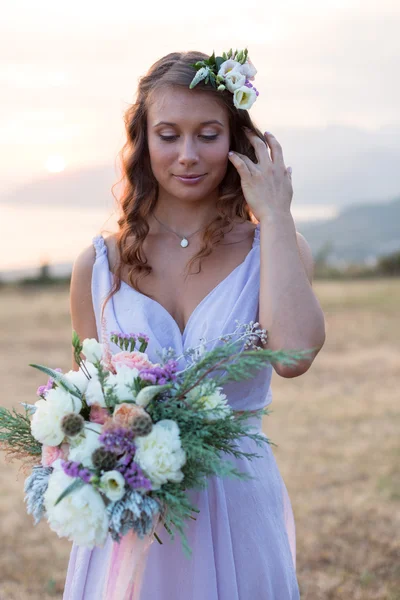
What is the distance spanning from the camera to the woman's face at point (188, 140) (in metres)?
2.60

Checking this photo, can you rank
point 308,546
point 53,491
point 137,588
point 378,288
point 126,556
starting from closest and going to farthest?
point 53,491
point 126,556
point 137,588
point 308,546
point 378,288

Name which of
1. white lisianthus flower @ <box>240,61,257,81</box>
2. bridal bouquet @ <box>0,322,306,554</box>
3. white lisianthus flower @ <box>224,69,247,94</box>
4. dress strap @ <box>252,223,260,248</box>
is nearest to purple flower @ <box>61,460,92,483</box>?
bridal bouquet @ <box>0,322,306,554</box>

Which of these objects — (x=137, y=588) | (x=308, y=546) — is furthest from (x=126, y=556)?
(x=308, y=546)

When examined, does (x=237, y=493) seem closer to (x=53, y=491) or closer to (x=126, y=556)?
(x=126, y=556)

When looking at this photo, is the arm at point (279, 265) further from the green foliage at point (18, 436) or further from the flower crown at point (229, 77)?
the green foliage at point (18, 436)

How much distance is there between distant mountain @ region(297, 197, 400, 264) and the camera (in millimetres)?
27359

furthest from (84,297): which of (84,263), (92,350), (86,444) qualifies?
(86,444)

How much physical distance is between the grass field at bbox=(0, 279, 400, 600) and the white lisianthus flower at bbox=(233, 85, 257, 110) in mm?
1498

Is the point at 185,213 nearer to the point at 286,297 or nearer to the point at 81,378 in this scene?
the point at 286,297

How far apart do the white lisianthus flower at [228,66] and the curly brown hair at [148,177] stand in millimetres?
66

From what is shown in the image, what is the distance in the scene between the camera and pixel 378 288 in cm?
2141

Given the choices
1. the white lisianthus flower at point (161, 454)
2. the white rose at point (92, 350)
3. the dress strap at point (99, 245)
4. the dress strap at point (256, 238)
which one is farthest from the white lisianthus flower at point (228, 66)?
the white lisianthus flower at point (161, 454)

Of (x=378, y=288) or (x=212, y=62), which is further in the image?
(x=378, y=288)

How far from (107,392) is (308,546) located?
3907mm
